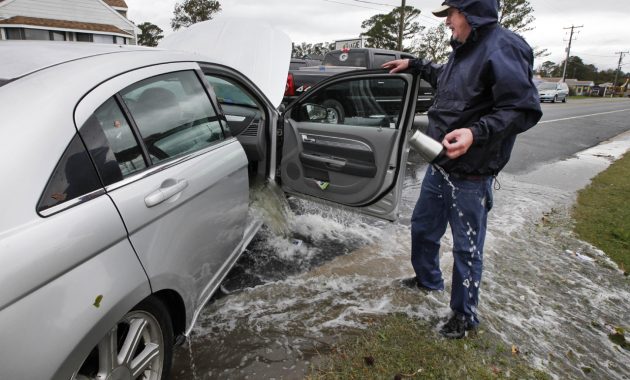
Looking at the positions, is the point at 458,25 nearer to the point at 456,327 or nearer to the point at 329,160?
the point at 329,160

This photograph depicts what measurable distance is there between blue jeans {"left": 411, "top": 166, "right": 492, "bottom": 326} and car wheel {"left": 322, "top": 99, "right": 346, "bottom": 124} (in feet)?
3.29

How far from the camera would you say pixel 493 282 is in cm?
344

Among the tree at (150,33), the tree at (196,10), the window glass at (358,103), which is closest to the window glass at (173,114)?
the window glass at (358,103)

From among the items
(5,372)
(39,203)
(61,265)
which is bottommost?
(5,372)

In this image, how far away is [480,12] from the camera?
87.0 inches

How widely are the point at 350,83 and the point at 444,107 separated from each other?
3.50ft

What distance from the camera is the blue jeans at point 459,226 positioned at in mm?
2465

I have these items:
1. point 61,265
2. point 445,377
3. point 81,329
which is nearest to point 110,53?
point 61,265

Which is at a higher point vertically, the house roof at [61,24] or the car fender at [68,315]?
the house roof at [61,24]

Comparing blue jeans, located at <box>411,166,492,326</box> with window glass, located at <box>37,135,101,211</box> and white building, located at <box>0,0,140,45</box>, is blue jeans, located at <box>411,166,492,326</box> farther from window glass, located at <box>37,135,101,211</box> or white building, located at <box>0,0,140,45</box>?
white building, located at <box>0,0,140,45</box>

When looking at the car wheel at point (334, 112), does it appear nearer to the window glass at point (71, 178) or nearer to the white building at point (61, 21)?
the window glass at point (71, 178)

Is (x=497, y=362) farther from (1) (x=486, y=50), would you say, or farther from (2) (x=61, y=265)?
(2) (x=61, y=265)

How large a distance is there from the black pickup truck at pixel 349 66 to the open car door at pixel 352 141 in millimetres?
6122

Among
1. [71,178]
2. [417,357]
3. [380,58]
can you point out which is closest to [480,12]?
[417,357]
